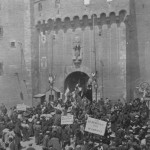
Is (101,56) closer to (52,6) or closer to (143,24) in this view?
(143,24)

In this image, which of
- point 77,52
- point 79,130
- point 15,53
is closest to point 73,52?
point 77,52

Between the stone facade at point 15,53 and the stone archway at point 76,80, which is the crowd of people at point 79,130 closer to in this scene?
the stone archway at point 76,80

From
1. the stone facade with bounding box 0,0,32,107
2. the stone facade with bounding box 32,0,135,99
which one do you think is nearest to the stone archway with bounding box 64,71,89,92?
the stone facade with bounding box 32,0,135,99

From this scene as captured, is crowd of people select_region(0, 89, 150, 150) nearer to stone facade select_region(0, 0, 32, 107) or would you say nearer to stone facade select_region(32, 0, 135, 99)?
stone facade select_region(32, 0, 135, 99)

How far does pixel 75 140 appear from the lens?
60.8 feet

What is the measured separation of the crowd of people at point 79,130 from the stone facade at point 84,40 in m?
7.71

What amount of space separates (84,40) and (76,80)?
408 cm

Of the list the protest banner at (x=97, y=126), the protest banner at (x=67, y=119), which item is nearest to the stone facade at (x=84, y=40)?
the protest banner at (x=67, y=119)

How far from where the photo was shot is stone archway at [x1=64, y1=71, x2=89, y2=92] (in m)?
35.1

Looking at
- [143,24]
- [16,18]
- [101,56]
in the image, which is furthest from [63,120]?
[16,18]

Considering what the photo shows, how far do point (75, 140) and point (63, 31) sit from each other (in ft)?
59.3

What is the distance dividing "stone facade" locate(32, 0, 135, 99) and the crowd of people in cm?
771

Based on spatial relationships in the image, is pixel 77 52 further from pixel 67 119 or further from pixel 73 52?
pixel 67 119

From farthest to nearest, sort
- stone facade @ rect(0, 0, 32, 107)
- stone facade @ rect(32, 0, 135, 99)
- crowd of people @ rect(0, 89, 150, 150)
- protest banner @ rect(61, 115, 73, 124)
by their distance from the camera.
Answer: stone facade @ rect(0, 0, 32, 107) < stone facade @ rect(32, 0, 135, 99) < protest banner @ rect(61, 115, 73, 124) < crowd of people @ rect(0, 89, 150, 150)
